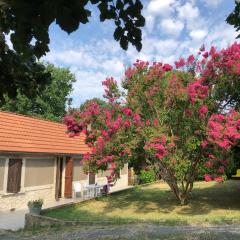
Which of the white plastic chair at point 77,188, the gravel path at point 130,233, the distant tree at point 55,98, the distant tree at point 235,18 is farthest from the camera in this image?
the distant tree at point 55,98

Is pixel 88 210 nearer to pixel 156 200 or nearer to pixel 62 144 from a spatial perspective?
pixel 156 200

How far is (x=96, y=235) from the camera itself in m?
11.5

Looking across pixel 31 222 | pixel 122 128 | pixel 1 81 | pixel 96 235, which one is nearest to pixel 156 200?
pixel 122 128

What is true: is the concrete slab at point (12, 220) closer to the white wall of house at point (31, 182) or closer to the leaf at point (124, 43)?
the white wall of house at point (31, 182)

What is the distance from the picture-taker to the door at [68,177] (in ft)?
78.4

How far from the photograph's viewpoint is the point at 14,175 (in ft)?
63.0

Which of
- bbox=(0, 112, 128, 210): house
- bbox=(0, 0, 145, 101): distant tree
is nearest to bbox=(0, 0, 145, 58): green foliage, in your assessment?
bbox=(0, 0, 145, 101): distant tree

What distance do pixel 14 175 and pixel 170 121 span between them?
7830 millimetres

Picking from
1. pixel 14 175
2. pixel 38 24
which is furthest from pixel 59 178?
pixel 38 24

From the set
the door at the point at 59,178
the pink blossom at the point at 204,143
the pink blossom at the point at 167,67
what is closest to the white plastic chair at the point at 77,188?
the door at the point at 59,178

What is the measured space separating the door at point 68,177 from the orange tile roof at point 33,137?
65cm

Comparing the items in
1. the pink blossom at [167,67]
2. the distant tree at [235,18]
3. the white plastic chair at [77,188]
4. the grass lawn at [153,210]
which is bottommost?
Result: the grass lawn at [153,210]

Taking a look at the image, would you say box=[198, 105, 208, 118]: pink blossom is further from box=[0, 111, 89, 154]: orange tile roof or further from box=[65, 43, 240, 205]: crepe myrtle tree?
box=[0, 111, 89, 154]: orange tile roof

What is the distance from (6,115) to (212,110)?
423 inches
